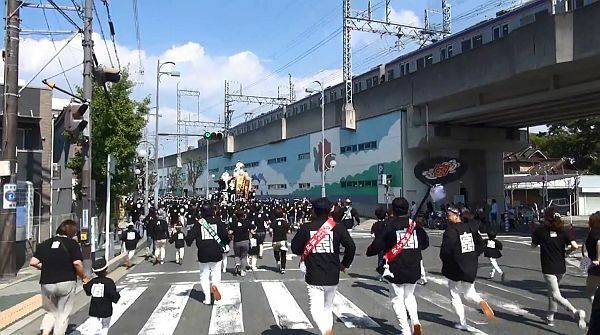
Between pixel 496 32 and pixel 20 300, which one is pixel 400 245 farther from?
pixel 496 32

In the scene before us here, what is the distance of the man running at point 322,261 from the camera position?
620 centimetres

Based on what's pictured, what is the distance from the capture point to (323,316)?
621 cm

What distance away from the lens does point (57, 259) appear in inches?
269

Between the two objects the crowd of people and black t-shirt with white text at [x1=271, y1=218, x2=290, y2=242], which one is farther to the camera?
black t-shirt with white text at [x1=271, y1=218, x2=290, y2=242]

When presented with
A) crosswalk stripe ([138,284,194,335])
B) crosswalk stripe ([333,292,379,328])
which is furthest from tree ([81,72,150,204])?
crosswalk stripe ([333,292,379,328])

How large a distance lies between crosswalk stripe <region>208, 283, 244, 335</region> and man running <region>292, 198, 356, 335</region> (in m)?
1.89

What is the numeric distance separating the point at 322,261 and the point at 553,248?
3.89 metres

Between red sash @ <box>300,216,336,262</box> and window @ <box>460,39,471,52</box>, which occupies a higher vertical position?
window @ <box>460,39,471,52</box>

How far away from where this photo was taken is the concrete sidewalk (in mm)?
8500

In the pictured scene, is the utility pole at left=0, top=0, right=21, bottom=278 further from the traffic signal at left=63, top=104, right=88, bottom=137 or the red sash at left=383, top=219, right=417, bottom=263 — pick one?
the red sash at left=383, top=219, right=417, bottom=263

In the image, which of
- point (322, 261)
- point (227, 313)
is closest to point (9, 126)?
point (227, 313)

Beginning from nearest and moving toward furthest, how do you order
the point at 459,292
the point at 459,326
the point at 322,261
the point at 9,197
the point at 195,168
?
the point at 322,261 < the point at 459,292 < the point at 459,326 < the point at 9,197 < the point at 195,168

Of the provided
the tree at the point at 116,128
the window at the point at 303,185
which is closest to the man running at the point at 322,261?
the tree at the point at 116,128

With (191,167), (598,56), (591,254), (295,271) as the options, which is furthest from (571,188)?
(191,167)
